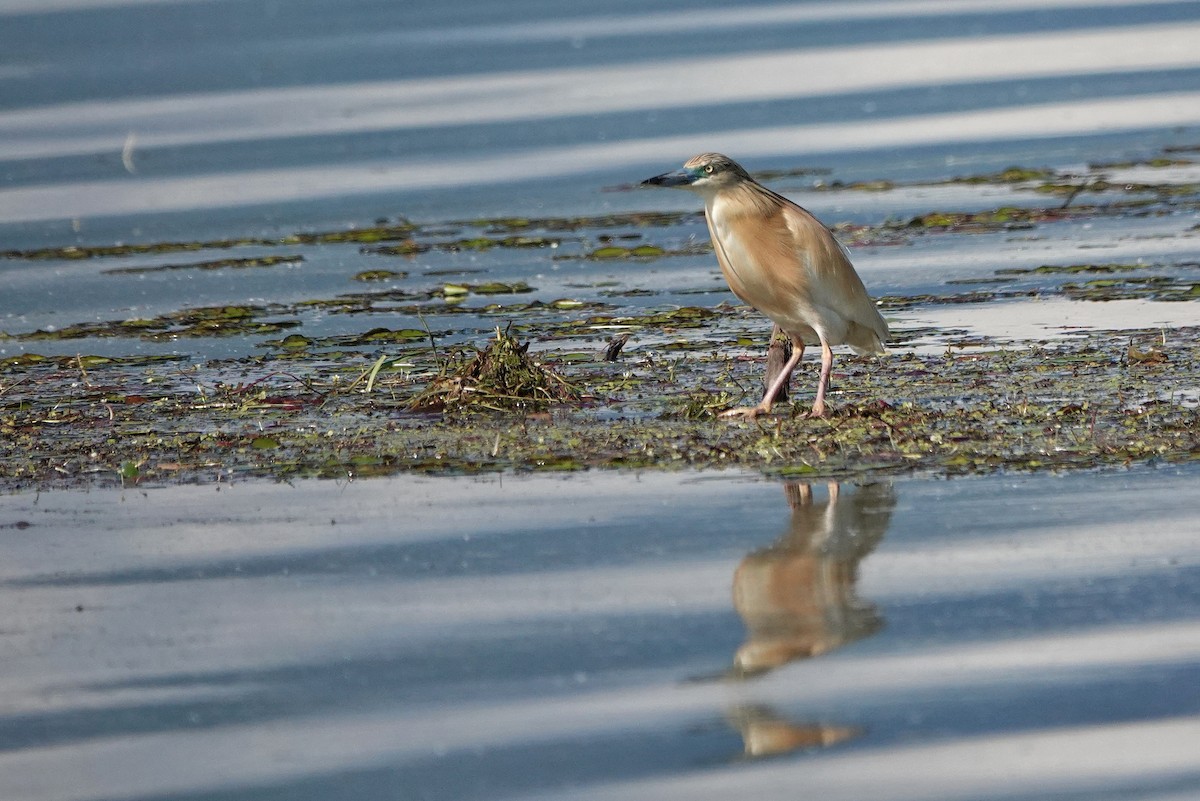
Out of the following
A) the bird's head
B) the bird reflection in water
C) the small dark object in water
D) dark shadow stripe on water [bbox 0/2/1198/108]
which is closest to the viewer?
the bird reflection in water

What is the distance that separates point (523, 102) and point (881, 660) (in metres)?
14.5

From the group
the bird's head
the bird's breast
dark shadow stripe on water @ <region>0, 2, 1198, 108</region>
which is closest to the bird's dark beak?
the bird's head

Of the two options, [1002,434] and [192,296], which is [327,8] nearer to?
[192,296]

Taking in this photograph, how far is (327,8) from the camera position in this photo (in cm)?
2423

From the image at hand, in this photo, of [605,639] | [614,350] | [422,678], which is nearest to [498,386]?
[614,350]

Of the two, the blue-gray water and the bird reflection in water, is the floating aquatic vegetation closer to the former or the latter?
the blue-gray water

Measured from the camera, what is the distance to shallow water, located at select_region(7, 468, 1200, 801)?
461 centimetres

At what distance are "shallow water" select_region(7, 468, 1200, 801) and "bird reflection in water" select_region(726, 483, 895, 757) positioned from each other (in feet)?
0.04

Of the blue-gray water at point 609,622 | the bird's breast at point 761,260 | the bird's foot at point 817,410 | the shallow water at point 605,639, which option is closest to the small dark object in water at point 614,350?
the bird's breast at point 761,260

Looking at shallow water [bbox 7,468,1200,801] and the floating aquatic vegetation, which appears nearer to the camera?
shallow water [bbox 7,468,1200,801]

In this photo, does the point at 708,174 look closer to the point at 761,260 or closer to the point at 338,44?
the point at 761,260

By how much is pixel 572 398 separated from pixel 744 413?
0.79m

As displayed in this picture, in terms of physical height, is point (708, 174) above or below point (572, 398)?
above

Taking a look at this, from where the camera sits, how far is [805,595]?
570cm
